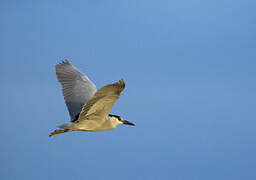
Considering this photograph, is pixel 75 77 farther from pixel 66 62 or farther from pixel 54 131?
pixel 54 131

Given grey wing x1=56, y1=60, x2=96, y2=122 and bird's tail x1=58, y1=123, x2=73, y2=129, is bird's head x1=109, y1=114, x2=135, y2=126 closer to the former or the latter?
grey wing x1=56, y1=60, x2=96, y2=122

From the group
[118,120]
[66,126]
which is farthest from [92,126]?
[118,120]

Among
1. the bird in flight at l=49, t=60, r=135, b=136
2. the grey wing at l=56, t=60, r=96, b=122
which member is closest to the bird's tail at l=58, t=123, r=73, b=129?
the bird in flight at l=49, t=60, r=135, b=136

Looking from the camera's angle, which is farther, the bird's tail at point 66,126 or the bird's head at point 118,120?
the bird's head at point 118,120

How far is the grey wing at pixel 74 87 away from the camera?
4930 mm

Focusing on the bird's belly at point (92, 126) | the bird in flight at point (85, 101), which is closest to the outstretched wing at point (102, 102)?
the bird in flight at point (85, 101)

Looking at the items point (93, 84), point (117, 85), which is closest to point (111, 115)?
point (93, 84)

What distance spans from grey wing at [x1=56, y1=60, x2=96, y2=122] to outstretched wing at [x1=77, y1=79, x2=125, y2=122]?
808 mm

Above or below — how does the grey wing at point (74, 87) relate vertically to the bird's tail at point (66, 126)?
above

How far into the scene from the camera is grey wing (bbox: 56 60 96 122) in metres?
4.93

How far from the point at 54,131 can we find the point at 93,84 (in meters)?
1.10

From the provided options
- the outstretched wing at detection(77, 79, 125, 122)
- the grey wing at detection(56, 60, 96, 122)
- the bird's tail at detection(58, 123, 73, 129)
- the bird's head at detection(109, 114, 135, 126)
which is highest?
the grey wing at detection(56, 60, 96, 122)

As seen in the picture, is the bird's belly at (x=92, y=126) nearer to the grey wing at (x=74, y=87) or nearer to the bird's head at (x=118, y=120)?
the bird's head at (x=118, y=120)

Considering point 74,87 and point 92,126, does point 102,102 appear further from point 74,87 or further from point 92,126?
point 74,87
